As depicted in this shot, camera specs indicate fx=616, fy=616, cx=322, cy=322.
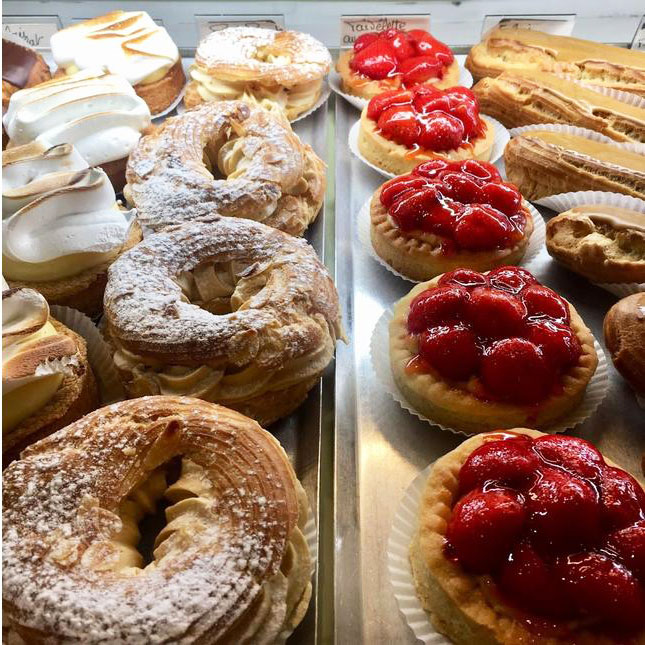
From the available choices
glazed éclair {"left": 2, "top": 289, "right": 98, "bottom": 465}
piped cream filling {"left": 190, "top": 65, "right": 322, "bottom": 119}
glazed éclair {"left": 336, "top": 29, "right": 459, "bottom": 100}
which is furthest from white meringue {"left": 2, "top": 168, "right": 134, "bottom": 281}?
glazed éclair {"left": 336, "top": 29, "right": 459, "bottom": 100}

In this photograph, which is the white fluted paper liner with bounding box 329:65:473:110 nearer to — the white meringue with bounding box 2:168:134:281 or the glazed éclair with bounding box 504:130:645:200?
the glazed éclair with bounding box 504:130:645:200

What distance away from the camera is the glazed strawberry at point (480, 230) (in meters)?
2.28

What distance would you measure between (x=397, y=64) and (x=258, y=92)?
790 millimetres

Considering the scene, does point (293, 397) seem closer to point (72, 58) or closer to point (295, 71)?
point (295, 71)

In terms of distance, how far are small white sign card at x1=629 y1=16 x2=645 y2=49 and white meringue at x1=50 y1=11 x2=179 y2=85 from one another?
8.11 feet

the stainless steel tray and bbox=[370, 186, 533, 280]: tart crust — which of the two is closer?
the stainless steel tray

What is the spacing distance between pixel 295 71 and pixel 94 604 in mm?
2578

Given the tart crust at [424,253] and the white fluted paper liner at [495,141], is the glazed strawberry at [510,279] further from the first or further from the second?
the white fluted paper liner at [495,141]

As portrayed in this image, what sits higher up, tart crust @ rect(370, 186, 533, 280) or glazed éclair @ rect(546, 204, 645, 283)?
glazed éclair @ rect(546, 204, 645, 283)

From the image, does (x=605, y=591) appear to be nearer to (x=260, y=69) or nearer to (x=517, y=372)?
(x=517, y=372)

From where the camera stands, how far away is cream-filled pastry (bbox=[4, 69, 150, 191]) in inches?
104

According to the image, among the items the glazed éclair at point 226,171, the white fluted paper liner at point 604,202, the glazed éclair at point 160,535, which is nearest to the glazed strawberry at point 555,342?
the white fluted paper liner at point 604,202

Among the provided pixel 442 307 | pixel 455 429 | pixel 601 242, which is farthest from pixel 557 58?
pixel 455 429

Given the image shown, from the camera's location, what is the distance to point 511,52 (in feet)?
10.8
